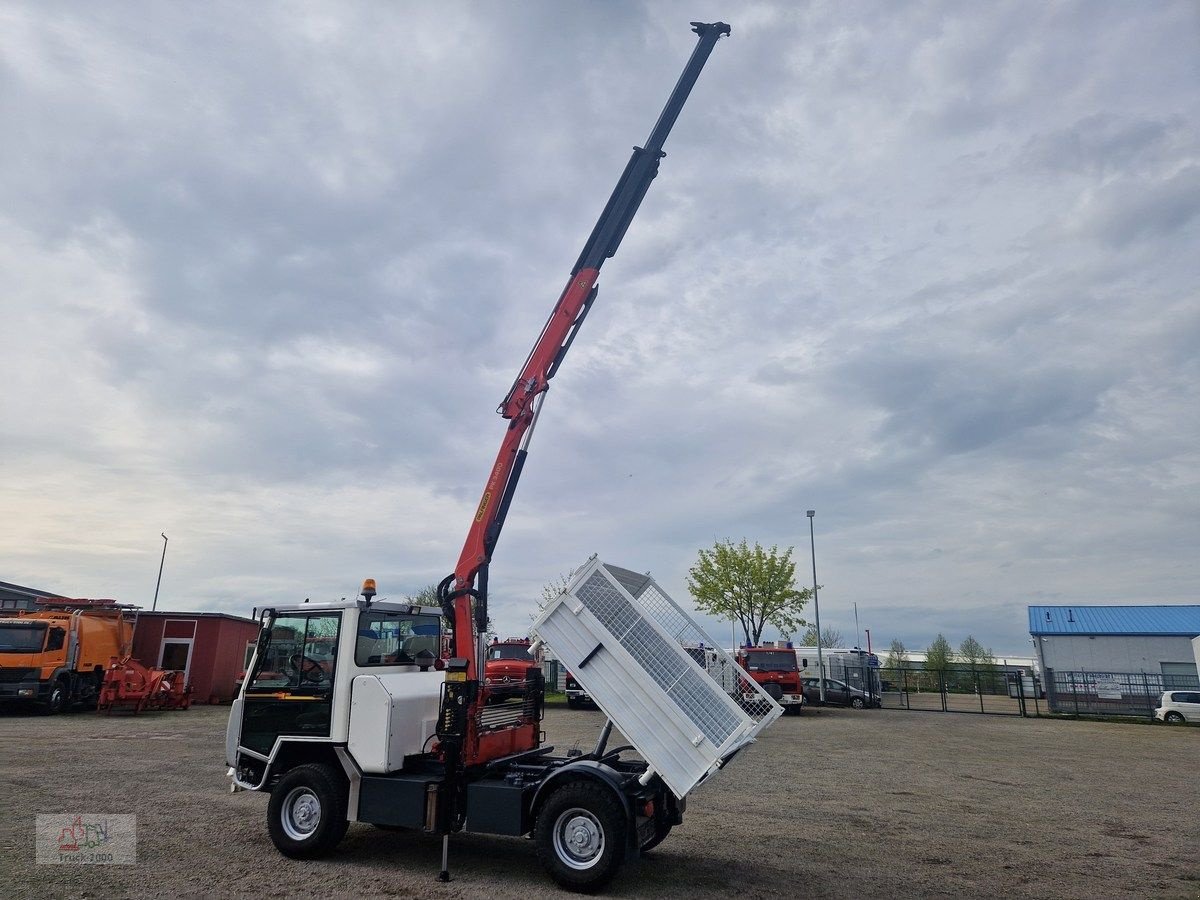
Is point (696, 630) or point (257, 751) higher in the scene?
point (696, 630)

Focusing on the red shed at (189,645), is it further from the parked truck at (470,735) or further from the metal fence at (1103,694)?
the metal fence at (1103,694)

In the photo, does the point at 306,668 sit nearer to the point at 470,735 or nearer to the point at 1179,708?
the point at 470,735

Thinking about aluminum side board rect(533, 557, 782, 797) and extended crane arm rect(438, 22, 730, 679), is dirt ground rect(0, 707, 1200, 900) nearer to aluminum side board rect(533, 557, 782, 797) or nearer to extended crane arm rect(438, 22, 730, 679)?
aluminum side board rect(533, 557, 782, 797)

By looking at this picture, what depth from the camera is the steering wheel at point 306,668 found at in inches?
309

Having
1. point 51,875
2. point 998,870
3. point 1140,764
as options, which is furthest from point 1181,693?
point 51,875

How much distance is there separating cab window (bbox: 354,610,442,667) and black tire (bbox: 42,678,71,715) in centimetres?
1949

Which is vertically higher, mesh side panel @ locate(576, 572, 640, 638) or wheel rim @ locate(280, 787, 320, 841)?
mesh side panel @ locate(576, 572, 640, 638)

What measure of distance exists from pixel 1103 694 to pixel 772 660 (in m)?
15.0

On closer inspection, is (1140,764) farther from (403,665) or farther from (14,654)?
(14,654)

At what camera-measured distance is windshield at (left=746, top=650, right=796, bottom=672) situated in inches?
1097

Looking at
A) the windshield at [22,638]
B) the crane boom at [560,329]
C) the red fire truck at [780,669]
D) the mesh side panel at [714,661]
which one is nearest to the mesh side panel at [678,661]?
the mesh side panel at [714,661]

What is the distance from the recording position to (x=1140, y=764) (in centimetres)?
1662

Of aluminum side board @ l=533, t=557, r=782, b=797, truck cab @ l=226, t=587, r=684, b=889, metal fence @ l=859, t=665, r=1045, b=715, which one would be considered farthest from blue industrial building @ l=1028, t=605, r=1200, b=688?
truck cab @ l=226, t=587, r=684, b=889

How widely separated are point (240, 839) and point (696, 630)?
5.42 meters
